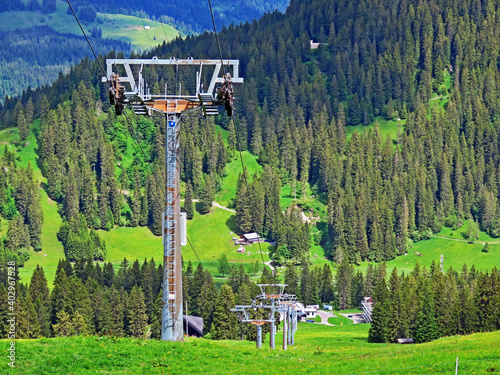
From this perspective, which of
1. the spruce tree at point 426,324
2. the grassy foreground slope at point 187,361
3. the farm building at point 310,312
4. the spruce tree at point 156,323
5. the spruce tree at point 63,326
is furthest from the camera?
the farm building at point 310,312

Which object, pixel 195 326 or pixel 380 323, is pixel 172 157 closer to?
pixel 380 323

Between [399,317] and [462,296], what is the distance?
38.8 feet

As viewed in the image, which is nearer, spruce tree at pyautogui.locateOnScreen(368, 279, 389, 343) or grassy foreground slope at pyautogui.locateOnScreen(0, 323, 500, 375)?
grassy foreground slope at pyautogui.locateOnScreen(0, 323, 500, 375)

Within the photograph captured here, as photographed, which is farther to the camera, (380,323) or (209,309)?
(209,309)

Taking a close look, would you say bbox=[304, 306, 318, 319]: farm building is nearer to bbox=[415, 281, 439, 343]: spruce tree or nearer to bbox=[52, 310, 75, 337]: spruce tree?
bbox=[415, 281, 439, 343]: spruce tree

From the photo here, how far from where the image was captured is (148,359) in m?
50.6

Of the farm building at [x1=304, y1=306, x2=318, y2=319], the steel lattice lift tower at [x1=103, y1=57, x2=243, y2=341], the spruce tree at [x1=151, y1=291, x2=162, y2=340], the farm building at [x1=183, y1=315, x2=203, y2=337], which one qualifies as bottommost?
the farm building at [x1=304, y1=306, x2=318, y2=319]

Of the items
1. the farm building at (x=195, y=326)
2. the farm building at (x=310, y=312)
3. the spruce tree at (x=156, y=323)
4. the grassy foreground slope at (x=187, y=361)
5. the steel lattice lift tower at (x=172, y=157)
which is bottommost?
the farm building at (x=310, y=312)

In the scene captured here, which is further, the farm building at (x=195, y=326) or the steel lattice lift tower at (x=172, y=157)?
the farm building at (x=195, y=326)

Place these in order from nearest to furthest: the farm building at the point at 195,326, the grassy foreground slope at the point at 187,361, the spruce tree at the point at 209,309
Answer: the grassy foreground slope at the point at 187,361
the spruce tree at the point at 209,309
the farm building at the point at 195,326

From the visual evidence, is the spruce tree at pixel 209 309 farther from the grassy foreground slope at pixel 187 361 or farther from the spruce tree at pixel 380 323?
the grassy foreground slope at pixel 187 361

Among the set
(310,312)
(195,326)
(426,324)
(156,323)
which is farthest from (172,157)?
(310,312)

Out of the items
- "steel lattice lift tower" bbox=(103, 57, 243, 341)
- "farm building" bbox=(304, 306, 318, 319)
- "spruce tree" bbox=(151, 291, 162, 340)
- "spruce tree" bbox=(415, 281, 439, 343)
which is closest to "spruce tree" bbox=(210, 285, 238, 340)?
"spruce tree" bbox=(151, 291, 162, 340)

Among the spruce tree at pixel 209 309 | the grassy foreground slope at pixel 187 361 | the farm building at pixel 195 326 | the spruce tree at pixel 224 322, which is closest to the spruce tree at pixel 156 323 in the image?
the farm building at pixel 195 326
